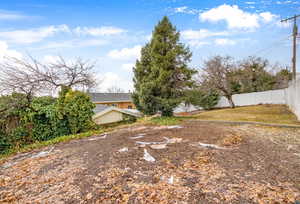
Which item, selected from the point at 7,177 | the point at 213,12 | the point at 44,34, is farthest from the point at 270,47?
the point at 7,177

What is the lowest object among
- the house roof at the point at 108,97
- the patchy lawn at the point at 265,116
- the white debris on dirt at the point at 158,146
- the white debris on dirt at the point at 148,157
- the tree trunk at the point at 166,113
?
the patchy lawn at the point at 265,116

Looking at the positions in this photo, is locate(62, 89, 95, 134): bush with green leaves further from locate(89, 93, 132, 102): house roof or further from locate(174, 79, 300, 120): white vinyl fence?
locate(89, 93, 132, 102): house roof

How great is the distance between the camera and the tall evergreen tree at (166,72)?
938 cm

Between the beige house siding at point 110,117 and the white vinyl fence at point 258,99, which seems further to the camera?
the white vinyl fence at point 258,99

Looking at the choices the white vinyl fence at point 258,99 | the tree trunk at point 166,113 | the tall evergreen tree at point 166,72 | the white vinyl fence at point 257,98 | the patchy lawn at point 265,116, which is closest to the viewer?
the patchy lawn at point 265,116

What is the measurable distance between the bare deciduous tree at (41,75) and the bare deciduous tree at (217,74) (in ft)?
38.8

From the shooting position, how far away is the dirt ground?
2.01 m

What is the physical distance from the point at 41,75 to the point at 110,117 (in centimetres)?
522

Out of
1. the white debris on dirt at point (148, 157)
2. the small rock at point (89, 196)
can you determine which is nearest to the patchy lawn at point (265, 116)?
the white debris on dirt at point (148, 157)

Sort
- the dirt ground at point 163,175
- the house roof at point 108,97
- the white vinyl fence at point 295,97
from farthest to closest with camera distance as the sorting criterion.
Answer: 1. the house roof at point 108,97
2. the white vinyl fence at point 295,97
3. the dirt ground at point 163,175

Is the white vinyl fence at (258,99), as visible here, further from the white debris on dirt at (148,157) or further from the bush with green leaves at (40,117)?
the white debris on dirt at (148,157)

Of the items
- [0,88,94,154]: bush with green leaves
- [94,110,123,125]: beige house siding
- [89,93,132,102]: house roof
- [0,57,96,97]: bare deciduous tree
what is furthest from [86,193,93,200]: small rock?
[89,93,132,102]: house roof

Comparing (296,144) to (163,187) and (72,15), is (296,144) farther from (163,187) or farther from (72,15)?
(72,15)

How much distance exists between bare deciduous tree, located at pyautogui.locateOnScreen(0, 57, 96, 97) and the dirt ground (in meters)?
4.31
